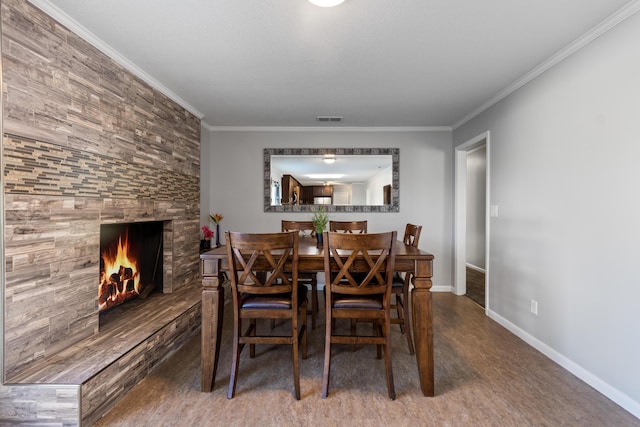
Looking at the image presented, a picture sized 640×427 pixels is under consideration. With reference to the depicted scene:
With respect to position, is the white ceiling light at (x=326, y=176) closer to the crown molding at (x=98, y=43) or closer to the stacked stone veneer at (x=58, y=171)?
the crown molding at (x=98, y=43)

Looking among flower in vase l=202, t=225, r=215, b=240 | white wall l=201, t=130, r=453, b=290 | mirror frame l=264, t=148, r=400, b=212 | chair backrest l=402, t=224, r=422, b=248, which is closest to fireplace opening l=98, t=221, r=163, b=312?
flower in vase l=202, t=225, r=215, b=240

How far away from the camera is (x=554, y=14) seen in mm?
1843

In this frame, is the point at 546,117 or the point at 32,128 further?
the point at 546,117

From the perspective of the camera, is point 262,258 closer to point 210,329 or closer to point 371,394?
point 210,329

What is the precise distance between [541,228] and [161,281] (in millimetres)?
3661

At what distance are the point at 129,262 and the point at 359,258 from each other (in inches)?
90.2

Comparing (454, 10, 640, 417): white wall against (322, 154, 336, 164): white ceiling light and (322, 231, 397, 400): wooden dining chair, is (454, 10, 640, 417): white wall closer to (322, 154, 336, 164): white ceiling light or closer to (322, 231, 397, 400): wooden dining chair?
(322, 231, 397, 400): wooden dining chair

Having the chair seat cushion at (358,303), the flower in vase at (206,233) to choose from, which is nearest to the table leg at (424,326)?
the chair seat cushion at (358,303)

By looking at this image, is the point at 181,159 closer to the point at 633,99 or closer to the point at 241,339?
the point at 241,339

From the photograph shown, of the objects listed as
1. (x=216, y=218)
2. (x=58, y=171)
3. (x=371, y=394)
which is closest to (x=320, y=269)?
(x=371, y=394)

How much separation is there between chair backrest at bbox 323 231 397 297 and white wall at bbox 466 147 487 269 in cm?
453

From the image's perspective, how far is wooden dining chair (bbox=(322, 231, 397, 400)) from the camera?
1.78 meters

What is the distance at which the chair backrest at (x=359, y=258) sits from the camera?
5.82 ft

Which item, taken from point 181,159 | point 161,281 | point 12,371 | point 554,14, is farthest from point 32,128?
point 554,14
